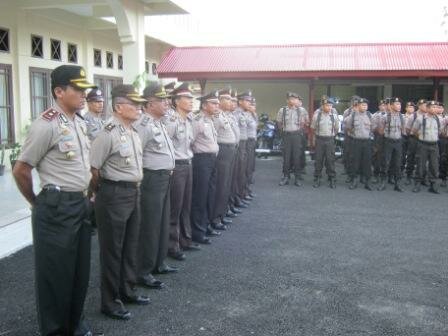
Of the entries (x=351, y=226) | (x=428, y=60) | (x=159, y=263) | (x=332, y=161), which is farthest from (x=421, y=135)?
(x=159, y=263)

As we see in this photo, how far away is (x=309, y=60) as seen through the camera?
48.2 ft

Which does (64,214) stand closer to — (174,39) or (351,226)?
(351,226)

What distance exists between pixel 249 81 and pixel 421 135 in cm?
748

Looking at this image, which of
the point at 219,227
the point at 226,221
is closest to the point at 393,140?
the point at 226,221

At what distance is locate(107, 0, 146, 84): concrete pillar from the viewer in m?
10.7

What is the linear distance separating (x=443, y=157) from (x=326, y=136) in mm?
2686

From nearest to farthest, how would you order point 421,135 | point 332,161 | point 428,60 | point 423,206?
point 423,206
point 421,135
point 332,161
point 428,60

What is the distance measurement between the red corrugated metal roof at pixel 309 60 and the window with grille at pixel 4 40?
5.41 meters

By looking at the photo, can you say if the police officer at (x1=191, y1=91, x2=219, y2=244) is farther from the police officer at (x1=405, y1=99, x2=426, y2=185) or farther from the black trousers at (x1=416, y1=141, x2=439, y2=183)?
the police officer at (x1=405, y1=99, x2=426, y2=185)

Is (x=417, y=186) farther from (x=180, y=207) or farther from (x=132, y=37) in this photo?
(x=132, y=37)

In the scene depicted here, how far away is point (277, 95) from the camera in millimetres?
16469

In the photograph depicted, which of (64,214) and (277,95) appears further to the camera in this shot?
(277,95)

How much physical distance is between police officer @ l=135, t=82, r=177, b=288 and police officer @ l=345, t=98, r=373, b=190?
20.9ft

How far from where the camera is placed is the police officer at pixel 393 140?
989 centimetres
